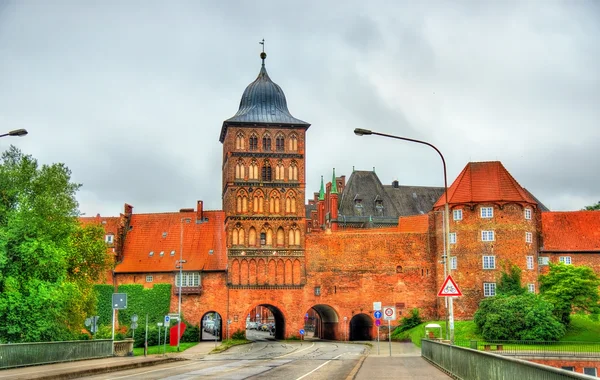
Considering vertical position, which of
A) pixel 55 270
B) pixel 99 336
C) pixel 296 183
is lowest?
pixel 99 336

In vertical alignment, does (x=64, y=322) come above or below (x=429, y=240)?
below

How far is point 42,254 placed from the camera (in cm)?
4388

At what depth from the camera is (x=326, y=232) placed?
77.3 m

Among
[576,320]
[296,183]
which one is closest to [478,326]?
[576,320]

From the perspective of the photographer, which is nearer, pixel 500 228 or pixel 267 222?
pixel 500 228

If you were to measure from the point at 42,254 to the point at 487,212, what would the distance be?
4367 cm

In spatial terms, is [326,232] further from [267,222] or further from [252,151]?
[252,151]

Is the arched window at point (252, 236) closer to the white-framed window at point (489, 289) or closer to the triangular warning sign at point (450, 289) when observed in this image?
the white-framed window at point (489, 289)

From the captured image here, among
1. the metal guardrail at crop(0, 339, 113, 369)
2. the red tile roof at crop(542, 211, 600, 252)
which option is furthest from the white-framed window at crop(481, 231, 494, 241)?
the metal guardrail at crop(0, 339, 113, 369)

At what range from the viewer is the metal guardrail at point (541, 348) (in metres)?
49.9

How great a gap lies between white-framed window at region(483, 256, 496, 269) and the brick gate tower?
1827 cm

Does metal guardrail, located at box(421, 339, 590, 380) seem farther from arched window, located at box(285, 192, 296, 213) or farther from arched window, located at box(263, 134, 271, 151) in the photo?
arched window, located at box(263, 134, 271, 151)

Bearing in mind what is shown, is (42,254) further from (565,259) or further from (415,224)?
(565,259)

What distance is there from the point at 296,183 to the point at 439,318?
800 inches
